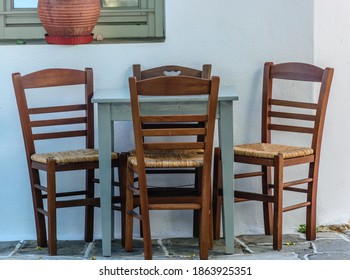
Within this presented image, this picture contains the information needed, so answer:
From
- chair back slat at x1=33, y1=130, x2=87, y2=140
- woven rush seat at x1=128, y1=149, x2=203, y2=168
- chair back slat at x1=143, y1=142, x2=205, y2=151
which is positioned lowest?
woven rush seat at x1=128, y1=149, x2=203, y2=168

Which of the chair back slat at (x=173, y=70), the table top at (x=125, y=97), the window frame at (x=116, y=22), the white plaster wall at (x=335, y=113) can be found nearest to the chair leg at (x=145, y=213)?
the table top at (x=125, y=97)

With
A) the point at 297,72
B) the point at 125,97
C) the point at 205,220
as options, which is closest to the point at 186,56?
the point at 297,72

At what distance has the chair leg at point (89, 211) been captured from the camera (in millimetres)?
6014

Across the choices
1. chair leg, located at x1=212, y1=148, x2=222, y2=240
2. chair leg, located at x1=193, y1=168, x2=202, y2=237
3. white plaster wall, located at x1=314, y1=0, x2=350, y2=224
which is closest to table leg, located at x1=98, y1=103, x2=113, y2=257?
chair leg, located at x1=193, y1=168, x2=202, y2=237

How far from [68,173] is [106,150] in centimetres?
73

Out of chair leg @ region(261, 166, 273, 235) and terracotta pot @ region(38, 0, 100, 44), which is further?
chair leg @ region(261, 166, 273, 235)

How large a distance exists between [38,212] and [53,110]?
0.63 metres

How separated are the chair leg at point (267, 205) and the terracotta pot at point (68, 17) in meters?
1.44

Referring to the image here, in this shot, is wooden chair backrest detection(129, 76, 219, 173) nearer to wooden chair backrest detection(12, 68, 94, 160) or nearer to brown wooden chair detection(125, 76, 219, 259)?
brown wooden chair detection(125, 76, 219, 259)

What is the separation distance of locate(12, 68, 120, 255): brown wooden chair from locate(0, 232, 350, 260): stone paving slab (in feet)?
0.38

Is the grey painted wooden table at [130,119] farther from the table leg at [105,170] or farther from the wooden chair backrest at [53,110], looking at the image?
the wooden chair backrest at [53,110]

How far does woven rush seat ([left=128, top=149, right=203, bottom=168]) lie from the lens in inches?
209

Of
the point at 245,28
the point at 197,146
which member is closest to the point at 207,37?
the point at 245,28

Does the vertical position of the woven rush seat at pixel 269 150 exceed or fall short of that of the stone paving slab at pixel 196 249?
it exceeds it
